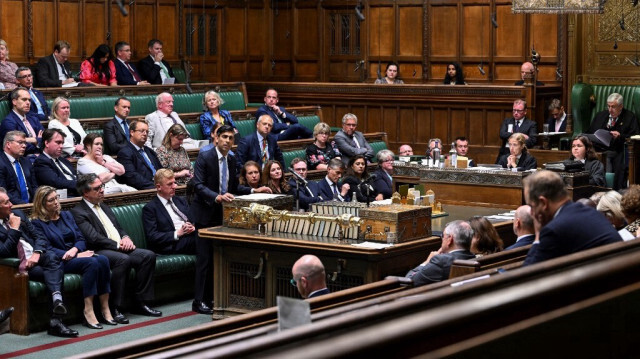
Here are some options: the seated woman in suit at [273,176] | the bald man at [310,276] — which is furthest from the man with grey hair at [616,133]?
the bald man at [310,276]

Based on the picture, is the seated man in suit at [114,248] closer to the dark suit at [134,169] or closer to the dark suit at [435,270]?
the dark suit at [134,169]

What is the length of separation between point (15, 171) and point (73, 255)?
120 cm

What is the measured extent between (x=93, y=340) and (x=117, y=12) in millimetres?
8456

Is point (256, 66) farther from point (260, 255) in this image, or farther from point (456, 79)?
point (260, 255)

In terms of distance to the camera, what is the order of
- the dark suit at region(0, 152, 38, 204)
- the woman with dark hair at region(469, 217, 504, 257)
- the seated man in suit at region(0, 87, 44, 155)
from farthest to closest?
the seated man in suit at region(0, 87, 44, 155), the dark suit at region(0, 152, 38, 204), the woman with dark hair at region(469, 217, 504, 257)

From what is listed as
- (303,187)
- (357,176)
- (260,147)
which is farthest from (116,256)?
(357,176)

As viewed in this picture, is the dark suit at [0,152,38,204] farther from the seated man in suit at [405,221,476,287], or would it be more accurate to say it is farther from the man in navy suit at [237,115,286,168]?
the seated man in suit at [405,221,476,287]

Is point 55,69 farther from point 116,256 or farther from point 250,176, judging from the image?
point 116,256

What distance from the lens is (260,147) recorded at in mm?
9570

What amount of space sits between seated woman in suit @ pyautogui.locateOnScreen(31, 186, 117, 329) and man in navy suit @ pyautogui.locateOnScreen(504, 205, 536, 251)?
121 inches

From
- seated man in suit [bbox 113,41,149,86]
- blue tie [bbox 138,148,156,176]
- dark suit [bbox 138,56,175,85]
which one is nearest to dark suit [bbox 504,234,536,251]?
blue tie [bbox 138,148,156,176]

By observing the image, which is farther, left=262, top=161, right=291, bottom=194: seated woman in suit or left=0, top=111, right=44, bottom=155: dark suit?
left=0, top=111, right=44, bottom=155: dark suit

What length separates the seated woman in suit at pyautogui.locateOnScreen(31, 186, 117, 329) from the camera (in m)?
7.37

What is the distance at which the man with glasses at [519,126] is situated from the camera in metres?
12.1
